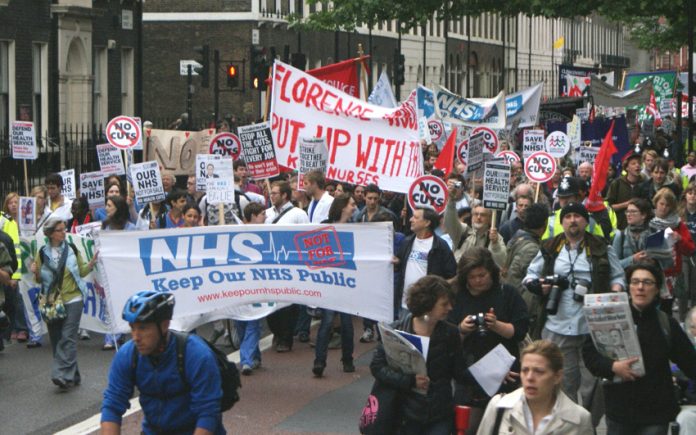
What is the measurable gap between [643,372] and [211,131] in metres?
16.3

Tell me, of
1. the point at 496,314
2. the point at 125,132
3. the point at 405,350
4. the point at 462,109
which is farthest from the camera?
the point at 462,109

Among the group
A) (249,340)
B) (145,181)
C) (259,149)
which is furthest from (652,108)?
(249,340)

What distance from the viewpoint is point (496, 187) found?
13.7 meters

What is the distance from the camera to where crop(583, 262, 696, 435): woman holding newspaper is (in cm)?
718

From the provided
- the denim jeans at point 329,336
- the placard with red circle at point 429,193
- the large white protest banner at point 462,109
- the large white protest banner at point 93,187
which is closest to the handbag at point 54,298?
the denim jeans at point 329,336

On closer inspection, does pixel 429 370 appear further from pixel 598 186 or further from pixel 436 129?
pixel 436 129

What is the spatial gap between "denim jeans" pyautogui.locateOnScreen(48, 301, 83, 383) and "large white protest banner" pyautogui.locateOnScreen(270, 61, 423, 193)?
15.4ft

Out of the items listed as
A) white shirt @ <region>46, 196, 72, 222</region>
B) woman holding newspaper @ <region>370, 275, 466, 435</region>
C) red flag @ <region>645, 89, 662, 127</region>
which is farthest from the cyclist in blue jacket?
Result: red flag @ <region>645, 89, 662, 127</region>

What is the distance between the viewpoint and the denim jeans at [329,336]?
1251 cm

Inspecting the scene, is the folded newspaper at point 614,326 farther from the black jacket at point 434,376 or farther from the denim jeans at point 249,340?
the denim jeans at point 249,340

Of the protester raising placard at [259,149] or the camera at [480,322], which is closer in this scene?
the camera at [480,322]

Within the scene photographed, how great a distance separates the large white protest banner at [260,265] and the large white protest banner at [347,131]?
180 inches

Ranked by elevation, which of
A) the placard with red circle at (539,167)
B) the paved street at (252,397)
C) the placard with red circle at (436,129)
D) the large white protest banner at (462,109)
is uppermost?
the large white protest banner at (462,109)

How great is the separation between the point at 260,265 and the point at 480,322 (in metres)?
3.35
